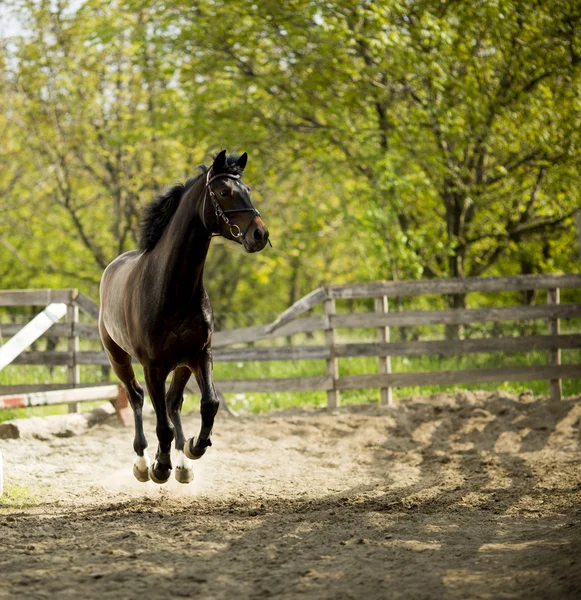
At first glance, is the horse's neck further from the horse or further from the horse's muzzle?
the horse's muzzle

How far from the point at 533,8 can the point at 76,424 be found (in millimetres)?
8313

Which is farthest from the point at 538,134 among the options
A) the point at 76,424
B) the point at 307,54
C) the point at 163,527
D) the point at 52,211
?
the point at 52,211

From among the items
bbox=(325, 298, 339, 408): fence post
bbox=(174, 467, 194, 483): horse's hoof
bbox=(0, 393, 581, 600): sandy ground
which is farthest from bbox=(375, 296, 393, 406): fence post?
bbox=(174, 467, 194, 483): horse's hoof

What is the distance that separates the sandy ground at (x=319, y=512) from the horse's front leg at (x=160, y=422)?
0.72ft

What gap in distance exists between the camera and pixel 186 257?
16.6ft

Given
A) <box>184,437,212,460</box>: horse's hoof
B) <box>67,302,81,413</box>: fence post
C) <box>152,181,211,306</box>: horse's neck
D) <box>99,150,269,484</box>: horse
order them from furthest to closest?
<box>67,302,81,413</box>: fence post < <box>184,437,212,460</box>: horse's hoof < <box>152,181,211,306</box>: horse's neck < <box>99,150,269,484</box>: horse

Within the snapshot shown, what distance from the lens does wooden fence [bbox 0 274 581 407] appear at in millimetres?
9250

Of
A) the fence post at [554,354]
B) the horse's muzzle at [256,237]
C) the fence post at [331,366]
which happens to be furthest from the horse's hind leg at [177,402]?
the fence post at [554,354]

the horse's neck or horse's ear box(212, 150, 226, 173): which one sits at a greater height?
horse's ear box(212, 150, 226, 173)

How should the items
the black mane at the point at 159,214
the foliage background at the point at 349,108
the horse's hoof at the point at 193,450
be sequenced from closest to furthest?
the horse's hoof at the point at 193,450, the black mane at the point at 159,214, the foliage background at the point at 349,108

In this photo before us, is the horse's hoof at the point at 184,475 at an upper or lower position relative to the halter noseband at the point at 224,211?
lower

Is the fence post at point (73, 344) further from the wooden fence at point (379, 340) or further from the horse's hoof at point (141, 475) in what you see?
the horse's hoof at point (141, 475)

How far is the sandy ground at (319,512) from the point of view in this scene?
343 cm

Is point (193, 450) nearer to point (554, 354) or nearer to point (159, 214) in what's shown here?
point (159, 214)
